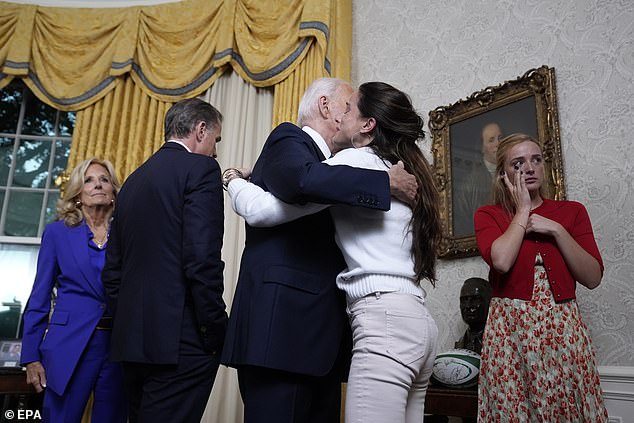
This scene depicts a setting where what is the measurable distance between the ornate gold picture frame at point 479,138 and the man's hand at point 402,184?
1.63 meters

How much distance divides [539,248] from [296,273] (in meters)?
1.12

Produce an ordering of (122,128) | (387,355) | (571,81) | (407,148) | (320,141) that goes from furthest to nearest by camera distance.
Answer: (122,128)
(571,81)
(320,141)
(407,148)
(387,355)

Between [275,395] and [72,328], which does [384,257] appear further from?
[72,328]

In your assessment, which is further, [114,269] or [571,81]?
[571,81]

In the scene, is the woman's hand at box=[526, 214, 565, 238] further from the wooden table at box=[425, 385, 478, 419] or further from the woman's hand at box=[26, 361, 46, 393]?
the woman's hand at box=[26, 361, 46, 393]

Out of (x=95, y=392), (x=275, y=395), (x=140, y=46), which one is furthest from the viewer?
(x=140, y=46)

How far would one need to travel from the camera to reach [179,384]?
1.83 meters

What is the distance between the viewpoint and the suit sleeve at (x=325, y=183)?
138cm

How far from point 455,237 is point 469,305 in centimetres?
67

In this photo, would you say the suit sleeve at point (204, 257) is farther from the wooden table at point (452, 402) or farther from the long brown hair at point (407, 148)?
the wooden table at point (452, 402)

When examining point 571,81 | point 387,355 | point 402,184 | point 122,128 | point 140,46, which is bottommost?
point 387,355

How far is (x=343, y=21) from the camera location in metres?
4.22

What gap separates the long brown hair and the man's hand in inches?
2.5

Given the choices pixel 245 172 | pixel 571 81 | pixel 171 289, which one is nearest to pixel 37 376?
pixel 171 289
